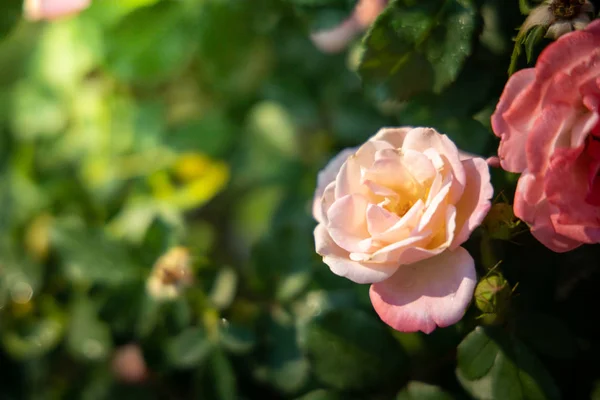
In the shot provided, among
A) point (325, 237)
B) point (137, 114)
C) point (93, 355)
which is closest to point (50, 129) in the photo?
point (137, 114)

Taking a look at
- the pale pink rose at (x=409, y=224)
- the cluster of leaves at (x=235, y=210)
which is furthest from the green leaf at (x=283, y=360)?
the pale pink rose at (x=409, y=224)

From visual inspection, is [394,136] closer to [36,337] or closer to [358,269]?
[358,269]

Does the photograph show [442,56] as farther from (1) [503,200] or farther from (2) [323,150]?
(2) [323,150]

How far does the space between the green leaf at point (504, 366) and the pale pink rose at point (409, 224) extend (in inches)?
2.9

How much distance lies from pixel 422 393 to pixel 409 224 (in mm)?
173

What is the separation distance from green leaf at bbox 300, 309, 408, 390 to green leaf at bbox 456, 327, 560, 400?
8 centimetres

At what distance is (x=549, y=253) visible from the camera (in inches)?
18.5

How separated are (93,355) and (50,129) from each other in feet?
1.33

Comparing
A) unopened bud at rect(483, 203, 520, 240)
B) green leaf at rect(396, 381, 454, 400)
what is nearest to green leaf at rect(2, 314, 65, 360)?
green leaf at rect(396, 381, 454, 400)

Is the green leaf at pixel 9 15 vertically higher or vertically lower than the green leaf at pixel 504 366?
higher

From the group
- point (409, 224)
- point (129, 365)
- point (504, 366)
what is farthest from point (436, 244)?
point (129, 365)

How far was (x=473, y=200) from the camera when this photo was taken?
1.28ft

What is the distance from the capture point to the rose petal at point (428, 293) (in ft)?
1.23

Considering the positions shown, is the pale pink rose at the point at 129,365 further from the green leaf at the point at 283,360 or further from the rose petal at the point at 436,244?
the rose petal at the point at 436,244
